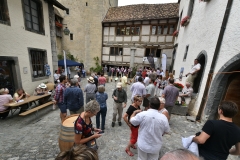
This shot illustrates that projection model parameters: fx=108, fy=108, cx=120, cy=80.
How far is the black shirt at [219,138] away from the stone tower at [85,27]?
50.2 feet

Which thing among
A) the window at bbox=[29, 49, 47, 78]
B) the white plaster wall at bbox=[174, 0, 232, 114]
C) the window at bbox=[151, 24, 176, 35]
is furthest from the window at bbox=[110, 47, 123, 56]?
the white plaster wall at bbox=[174, 0, 232, 114]

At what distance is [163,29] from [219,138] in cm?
1364

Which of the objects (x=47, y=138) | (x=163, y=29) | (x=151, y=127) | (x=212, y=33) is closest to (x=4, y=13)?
(x=47, y=138)

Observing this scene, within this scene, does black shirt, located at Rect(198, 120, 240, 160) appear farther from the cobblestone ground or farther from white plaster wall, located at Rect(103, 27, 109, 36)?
white plaster wall, located at Rect(103, 27, 109, 36)

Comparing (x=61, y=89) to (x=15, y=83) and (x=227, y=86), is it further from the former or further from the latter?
(x=227, y=86)

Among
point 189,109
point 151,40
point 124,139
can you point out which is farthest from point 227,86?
point 151,40

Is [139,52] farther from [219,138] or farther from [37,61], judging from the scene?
[219,138]

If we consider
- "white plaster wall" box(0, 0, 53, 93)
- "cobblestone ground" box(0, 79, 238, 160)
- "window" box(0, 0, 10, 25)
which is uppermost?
"window" box(0, 0, 10, 25)

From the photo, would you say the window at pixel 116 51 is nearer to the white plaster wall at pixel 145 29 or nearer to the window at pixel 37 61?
the white plaster wall at pixel 145 29

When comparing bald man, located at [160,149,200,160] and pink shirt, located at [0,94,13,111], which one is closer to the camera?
bald man, located at [160,149,200,160]

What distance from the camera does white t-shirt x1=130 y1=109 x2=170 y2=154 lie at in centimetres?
181

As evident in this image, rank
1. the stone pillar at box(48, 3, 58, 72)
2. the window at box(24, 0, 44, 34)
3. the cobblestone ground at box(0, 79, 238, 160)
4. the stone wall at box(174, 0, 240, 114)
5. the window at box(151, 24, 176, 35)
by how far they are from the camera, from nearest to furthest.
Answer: the cobblestone ground at box(0, 79, 238, 160)
the stone wall at box(174, 0, 240, 114)
the window at box(24, 0, 44, 34)
the stone pillar at box(48, 3, 58, 72)
the window at box(151, 24, 176, 35)

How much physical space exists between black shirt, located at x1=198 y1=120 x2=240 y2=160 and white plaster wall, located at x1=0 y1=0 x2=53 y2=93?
25.0 feet

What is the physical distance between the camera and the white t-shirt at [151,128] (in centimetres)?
181
